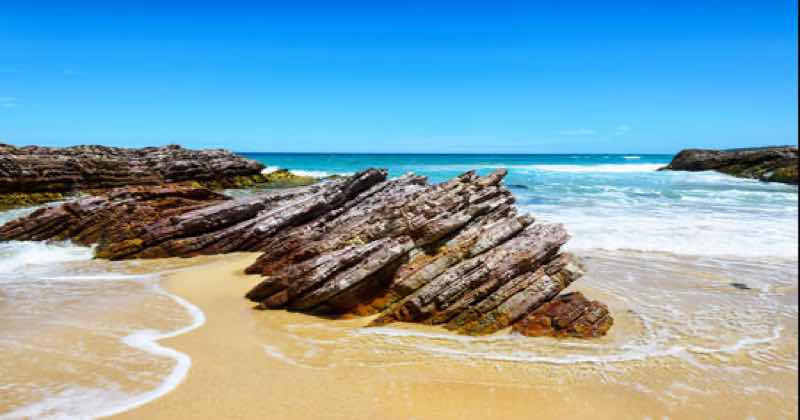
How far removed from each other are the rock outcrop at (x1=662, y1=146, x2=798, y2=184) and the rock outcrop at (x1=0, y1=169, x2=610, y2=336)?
50.8 metres

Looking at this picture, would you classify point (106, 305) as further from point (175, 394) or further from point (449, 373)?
point (449, 373)

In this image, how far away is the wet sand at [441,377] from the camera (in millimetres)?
6793

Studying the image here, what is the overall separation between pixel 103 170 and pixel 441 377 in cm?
3520

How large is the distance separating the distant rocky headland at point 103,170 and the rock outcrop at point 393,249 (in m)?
18.1

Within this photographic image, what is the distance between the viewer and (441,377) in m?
7.73

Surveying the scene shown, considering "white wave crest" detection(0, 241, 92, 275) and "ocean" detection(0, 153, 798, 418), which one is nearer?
"ocean" detection(0, 153, 798, 418)

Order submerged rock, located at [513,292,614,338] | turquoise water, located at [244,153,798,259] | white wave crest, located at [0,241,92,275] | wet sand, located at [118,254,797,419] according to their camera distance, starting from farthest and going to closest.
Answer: turquoise water, located at [244,153,798,259], white wave crest, located at [0,241,92,275], submerged rock, located at [513,292,614,338], wet sand, located at [118,254,797,419]

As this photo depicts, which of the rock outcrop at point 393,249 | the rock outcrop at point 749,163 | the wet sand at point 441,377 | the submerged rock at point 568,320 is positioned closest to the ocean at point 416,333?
the wet sand at point 441,377

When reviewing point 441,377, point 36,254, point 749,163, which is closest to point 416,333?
point 441,377

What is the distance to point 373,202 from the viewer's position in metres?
16.1

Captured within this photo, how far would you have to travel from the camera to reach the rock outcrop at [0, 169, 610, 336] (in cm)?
1012

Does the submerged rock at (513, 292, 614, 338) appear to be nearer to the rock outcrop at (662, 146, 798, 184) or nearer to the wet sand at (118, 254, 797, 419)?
the wet sand at (118, 254, 797, 419)

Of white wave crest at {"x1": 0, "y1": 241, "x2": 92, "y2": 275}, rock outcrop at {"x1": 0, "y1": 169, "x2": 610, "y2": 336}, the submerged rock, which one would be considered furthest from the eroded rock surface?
the submerged rock

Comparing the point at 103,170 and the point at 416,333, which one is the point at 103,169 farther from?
the point at 416,333
